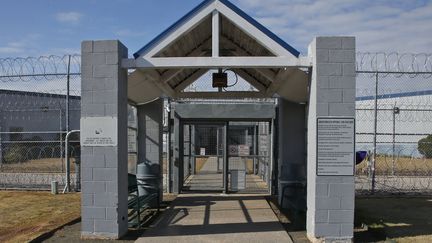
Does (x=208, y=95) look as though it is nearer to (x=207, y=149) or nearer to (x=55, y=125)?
(x=207, y=149)

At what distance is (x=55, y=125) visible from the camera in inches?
1114

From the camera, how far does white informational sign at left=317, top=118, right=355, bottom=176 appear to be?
297 inches

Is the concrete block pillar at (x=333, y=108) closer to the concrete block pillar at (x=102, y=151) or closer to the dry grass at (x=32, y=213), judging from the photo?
the concrete block pillar at (x=102, y=151)

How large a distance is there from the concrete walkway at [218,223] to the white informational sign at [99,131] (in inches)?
66.6

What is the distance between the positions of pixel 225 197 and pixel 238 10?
20.0ft

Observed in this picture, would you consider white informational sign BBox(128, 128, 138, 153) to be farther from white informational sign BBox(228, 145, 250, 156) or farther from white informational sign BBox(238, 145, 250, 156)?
white informational sign BBox(238, 145, 250, 156)

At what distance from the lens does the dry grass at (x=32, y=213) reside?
8535 mm

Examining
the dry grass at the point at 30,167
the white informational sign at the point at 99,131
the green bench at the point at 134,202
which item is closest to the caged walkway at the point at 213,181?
the green bench at the point at 134,202

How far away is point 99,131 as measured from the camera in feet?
25.7

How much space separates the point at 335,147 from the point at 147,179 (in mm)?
4936

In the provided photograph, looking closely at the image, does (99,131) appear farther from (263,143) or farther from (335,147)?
(263,143)

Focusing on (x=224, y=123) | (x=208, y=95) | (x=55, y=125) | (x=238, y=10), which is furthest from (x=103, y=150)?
(x=55, y=125)

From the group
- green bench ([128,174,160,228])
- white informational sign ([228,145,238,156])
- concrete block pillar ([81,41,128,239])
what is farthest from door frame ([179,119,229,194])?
concrete block pillar ([81,41,128,239])

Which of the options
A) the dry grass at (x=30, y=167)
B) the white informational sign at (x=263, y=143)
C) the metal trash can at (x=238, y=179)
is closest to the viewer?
the metal trash can at (x=238, y=179)
